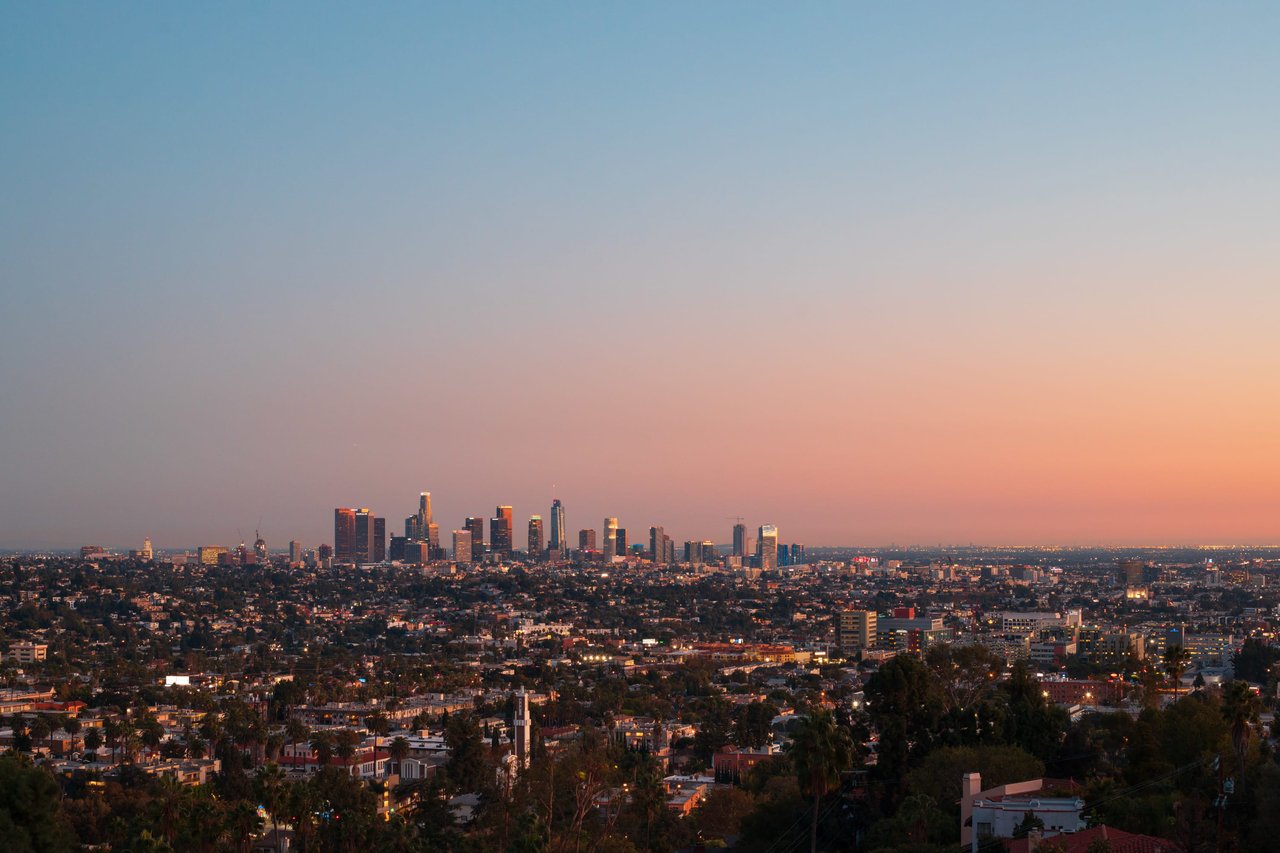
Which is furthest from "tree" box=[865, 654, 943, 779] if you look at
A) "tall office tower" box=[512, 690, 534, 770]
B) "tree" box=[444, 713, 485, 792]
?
"tall office tower" box=[512, 690, 534, 770]

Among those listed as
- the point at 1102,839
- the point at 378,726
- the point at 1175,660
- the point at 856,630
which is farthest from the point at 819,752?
the point at 856,630

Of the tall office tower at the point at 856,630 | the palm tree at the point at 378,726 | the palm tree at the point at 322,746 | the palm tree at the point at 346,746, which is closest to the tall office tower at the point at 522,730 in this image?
the palm tree at the point at 346,746

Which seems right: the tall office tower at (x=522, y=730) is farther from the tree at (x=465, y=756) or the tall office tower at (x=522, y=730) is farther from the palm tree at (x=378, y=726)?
the palm tree at (x=378, y=726)

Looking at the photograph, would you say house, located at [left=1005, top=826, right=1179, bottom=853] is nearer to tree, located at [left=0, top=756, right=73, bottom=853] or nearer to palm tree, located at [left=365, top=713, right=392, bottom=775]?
tree, located at [left=0, top=756, right=73, bottom=853]

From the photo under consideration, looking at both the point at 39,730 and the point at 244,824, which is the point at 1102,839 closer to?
the point at 244,824

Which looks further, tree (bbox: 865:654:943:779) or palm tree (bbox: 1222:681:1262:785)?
tree (bbox: 865:654:943:779)

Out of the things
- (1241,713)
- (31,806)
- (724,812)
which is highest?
(1241,713)

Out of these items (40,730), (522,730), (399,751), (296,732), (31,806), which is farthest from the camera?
(40,730)
